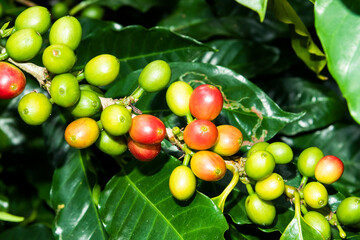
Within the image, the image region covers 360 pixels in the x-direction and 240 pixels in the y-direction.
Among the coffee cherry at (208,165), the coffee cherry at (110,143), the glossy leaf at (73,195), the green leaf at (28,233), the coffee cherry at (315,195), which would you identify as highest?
the coffee cherry at (208,165)

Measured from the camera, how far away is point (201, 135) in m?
1.23

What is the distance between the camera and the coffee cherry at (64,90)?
3.99ft

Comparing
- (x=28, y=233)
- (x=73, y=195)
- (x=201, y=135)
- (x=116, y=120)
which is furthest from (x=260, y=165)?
(x=28, y=233)

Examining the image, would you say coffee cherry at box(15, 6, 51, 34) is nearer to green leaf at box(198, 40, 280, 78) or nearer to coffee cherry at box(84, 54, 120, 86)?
coffee cherry at box(84, 54, 120, 86)

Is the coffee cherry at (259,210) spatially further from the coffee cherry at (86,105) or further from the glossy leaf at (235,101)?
the coffee cherry at (86,105)

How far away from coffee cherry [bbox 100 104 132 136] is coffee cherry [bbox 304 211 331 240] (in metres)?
0.61

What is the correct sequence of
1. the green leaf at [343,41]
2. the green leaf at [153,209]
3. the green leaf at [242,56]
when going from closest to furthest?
the green leaf at [343,41]
the green leaf at [153,209]
the green leaf at [242,56]

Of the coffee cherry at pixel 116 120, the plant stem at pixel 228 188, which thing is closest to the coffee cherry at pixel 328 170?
the plant stem at pixel 228 188

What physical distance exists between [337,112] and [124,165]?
3.64ft

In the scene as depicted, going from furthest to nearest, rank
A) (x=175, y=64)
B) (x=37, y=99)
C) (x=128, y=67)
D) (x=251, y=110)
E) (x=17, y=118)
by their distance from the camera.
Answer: (x=17, y=118), (x=128, y=67), (x=175, y=64), (x=251, y=110), (x=37, y=99)

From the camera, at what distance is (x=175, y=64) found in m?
1.68

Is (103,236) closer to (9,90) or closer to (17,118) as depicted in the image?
(9,90)

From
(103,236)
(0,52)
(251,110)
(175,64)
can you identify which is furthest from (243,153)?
(0,52)

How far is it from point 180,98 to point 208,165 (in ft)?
0.78
